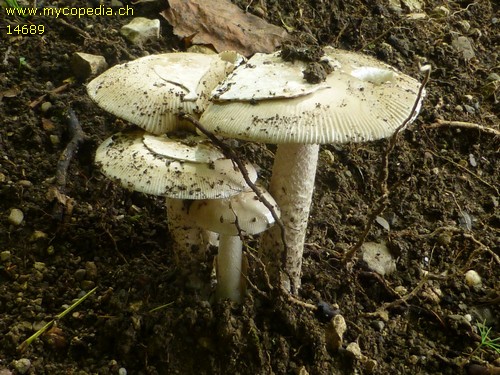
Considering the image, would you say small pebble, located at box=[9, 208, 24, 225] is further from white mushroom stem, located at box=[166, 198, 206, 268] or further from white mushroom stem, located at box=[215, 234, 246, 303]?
white mushroom stem, located at box=[215, 234, 246, 303]

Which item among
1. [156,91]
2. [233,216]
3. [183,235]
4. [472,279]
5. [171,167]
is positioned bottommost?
[472,279]

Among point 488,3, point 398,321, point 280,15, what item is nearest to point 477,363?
point 398,321

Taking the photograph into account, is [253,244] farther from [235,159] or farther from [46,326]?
[46,326]

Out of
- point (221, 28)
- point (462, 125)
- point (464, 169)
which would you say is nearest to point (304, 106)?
point (221, 28)

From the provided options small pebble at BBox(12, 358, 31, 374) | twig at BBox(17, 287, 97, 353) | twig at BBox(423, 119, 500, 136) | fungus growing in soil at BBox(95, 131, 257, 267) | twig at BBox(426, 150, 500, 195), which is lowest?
small pebble at BBox(12, 358, 31, 374)

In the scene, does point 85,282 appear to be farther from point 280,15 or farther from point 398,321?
point 280,15

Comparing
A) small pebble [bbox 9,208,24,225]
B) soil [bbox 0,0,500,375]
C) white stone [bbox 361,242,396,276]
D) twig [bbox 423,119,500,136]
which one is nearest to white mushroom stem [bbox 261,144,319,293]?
soil [bbox 0,0,500,375]
